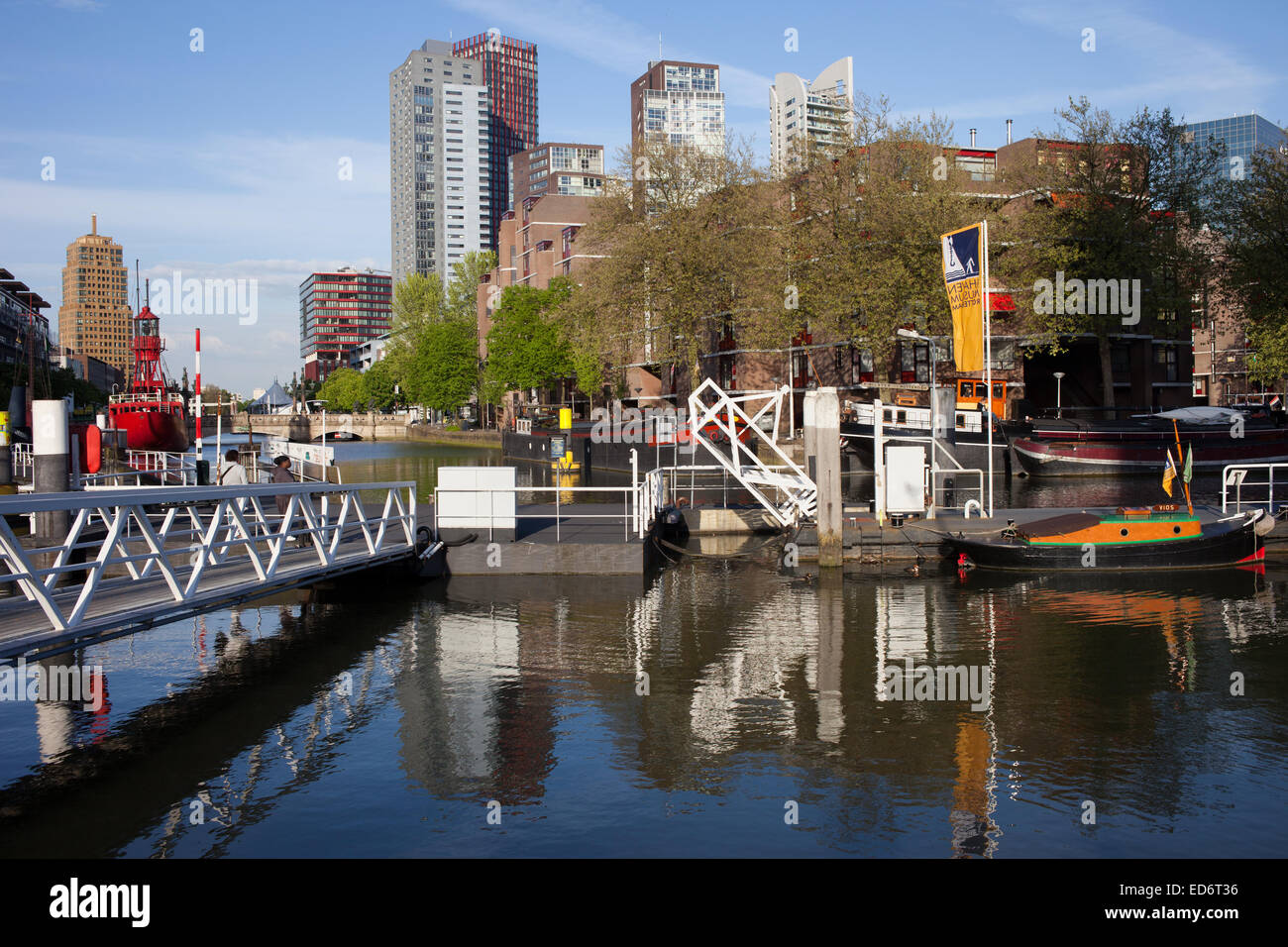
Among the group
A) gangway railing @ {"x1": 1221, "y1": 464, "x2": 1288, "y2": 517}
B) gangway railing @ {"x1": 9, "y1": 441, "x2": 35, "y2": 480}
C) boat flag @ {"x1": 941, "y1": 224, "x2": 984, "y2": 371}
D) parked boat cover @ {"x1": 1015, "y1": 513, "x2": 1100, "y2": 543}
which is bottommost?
parked boat cover @ {"x1": 1015, "y1": 513, "x2": 1100, "y2": 543}

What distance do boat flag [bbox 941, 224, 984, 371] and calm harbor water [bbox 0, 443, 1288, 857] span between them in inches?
383

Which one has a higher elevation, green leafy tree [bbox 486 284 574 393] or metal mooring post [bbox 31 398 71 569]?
green leafy tree [bbox 486 284 574 393]

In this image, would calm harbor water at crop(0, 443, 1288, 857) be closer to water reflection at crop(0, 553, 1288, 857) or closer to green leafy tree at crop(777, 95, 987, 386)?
A: water reflection at crop(0, 553, 1288, 857)

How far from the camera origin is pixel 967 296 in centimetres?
3031

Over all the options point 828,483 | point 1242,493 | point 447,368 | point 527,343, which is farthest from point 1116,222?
point 447,368

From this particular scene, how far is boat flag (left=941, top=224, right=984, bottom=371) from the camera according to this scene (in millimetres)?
30031

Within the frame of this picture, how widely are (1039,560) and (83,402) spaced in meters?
149

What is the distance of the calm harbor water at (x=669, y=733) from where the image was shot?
10.7 meters

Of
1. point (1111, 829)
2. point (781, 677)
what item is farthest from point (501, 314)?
point (1111, 829)

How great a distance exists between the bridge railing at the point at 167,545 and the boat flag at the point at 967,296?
16.8 meters

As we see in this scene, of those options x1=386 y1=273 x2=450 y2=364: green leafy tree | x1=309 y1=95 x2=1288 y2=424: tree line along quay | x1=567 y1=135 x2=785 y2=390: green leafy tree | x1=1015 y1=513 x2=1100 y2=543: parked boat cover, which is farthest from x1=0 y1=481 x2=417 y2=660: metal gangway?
x1=386 y1=273 x2=450 y2=364: green leafy tree

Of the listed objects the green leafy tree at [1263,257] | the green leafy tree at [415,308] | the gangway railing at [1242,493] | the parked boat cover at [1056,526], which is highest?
the green leafy tree at [415,308]

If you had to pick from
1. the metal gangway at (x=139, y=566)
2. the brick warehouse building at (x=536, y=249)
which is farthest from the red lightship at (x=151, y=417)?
the brick warehouse building at (x=536, y=249)

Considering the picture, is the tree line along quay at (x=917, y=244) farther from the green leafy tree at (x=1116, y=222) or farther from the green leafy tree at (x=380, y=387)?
the green leafy tree at (x=380, y=387)
